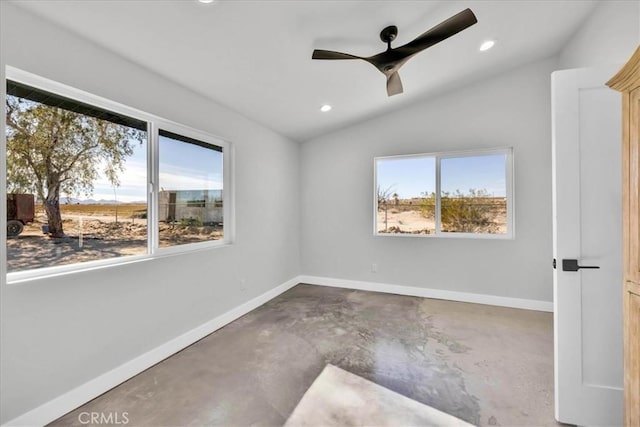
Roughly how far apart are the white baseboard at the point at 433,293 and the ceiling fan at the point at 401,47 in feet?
9.21

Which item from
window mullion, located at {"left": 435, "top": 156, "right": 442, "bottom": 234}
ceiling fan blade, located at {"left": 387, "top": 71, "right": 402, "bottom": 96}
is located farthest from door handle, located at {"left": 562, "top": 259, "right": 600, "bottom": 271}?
window mullion, located at {"left": 435, "top": 156, "right": 442, "bottom": 234}

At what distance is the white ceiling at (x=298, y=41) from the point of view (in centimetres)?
171

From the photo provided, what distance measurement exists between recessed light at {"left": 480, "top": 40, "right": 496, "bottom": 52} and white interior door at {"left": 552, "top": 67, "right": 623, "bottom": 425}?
4.79 ft

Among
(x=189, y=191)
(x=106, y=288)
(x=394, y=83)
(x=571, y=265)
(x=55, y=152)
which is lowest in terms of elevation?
(x=106, y=288)

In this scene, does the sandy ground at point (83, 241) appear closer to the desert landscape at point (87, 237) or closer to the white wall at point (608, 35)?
the desert landscape at point (87, 237)

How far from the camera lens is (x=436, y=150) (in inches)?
152

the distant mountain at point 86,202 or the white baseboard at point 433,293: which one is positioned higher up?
the distant mountain at point 86,202

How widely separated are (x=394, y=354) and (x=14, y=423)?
8.26ft

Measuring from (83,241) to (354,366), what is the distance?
2260mm

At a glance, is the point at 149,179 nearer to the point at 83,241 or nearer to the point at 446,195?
the point at 83,241

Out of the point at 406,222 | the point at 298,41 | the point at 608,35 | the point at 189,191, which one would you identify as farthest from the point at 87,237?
the point at 608,35

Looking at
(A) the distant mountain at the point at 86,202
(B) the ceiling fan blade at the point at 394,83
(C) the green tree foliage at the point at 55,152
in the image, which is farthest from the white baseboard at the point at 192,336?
(B) the ceiling fan blade at the point at 394,83

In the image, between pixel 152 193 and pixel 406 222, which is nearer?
pixel 152 193

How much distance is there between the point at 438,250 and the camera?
3.88m
